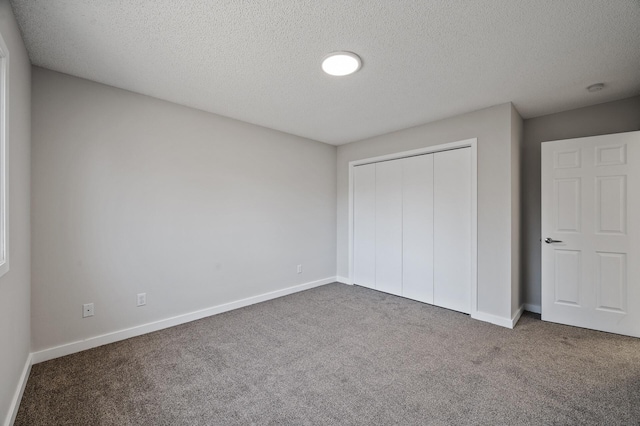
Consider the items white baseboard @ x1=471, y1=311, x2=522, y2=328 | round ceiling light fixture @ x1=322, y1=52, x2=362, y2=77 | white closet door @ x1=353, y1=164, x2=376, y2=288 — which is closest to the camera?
round ceiling light fixture @ x1=322, y1=52, x2=362, y2=77

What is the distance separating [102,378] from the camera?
1992 mm

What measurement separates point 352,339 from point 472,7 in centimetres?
269

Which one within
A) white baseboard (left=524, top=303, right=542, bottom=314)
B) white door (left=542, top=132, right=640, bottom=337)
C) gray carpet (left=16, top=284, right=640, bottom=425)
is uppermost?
white door (left=542, top=132, right=640, bottom=337)

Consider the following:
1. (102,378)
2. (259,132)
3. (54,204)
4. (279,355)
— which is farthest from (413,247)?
(54,204)

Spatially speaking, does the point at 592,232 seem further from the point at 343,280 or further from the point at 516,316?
the point at 343,280

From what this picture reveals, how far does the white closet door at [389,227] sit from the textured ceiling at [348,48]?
1.23 metres

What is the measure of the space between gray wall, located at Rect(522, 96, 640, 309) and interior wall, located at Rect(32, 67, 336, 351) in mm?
3096

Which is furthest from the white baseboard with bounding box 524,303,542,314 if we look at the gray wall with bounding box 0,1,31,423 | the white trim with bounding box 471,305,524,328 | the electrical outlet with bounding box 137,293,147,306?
the gray wall with bounding box 0,1,31,423

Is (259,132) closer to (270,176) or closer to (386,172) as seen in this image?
(270,176)

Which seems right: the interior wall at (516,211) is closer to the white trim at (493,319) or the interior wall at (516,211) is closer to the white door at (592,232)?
the white trim at (493,319)

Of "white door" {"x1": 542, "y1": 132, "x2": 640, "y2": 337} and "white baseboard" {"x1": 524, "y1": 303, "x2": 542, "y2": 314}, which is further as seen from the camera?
"white baseboard" {"x1": 524, "y1": 303, "x2": 542, "y2": 314}

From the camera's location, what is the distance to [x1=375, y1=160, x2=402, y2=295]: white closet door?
13.0 ft

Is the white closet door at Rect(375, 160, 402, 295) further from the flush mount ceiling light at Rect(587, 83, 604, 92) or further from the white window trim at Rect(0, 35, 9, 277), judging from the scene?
the white window trim at Rect(0, 35, 9, 277)

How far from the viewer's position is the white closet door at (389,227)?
13.0ft
